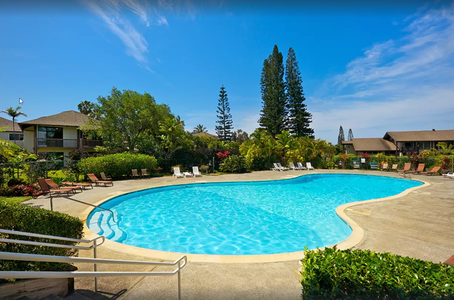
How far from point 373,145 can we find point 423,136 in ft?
23.2

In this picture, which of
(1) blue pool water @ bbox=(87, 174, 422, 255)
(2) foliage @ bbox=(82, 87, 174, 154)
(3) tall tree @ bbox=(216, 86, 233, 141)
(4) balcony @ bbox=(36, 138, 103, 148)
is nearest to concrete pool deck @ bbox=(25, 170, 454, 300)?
(1) blue pool water @ bbox=(87, 174, 422, 255)

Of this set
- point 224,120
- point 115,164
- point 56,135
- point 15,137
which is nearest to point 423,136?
point 224,120

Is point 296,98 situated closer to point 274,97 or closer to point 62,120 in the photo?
point 274,97

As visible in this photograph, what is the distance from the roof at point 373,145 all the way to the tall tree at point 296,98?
11195mm

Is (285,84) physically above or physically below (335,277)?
above

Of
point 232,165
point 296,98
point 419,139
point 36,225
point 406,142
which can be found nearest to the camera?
point 36,225

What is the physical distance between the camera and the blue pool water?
6.09 meters

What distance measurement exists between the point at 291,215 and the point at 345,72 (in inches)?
862

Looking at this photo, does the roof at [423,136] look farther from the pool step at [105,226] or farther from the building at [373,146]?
the pool step at [105,226]

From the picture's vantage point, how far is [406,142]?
36.8m

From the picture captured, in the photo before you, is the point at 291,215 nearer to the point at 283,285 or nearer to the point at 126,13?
the point at 283,285

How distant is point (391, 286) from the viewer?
2168 millimetres

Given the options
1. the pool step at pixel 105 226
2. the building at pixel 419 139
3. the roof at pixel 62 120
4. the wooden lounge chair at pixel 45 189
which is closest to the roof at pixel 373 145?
the building at pixel 419 139

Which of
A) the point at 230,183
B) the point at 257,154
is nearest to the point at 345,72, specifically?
the point at 257,154
